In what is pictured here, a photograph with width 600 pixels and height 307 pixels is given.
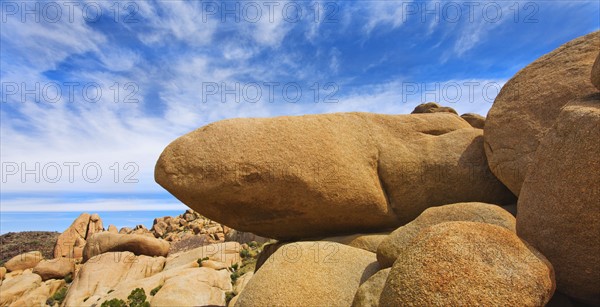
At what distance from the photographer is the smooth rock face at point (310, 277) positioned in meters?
5.88

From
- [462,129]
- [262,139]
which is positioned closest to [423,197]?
[462,129]

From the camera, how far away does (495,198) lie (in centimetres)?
934

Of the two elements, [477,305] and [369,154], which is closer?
[477,305]

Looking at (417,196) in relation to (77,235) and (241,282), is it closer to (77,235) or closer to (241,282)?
(241,282)

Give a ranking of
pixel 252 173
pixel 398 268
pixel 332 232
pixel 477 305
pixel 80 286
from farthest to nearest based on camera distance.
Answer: pixel 80 286 < pixel 332 232 < pixel 252 173 < pixel 398 268 < pixel 477 305

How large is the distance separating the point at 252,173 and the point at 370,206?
2.99 m

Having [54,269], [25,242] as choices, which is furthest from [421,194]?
[25,242]

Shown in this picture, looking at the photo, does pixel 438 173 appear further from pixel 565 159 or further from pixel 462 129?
pixel 565 159

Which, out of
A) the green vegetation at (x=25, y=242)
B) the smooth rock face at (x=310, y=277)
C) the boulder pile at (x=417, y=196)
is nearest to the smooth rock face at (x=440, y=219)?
the boulder pile at (x=417, y=196)

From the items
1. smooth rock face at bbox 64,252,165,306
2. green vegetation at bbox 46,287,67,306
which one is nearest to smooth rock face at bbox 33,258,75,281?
green vegetation at bbox 46,287,67,306

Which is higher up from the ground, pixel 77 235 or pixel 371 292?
pixel 371 292

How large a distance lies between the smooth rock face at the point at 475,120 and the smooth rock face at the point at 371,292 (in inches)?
344

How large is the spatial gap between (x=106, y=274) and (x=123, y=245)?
4.33 metres

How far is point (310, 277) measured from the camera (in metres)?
6.19
